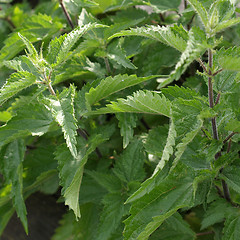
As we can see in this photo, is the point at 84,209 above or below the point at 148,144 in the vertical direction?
below

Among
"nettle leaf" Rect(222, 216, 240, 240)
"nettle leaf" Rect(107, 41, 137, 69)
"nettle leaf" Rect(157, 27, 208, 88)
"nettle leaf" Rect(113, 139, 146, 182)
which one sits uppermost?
"nettle leaf" Rect(157, 27, 208, 88)

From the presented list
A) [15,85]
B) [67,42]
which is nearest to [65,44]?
[67,42]

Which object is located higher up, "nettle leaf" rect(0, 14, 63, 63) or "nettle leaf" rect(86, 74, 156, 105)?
"nettle leaf" rect(0, 14, 63, 63)

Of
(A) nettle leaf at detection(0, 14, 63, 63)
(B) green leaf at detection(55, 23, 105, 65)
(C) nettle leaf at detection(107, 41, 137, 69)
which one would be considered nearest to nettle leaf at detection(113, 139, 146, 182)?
(C) nettle leaf at detection(107, 41, 137, 69)

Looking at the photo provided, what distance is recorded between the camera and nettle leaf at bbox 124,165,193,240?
803mm

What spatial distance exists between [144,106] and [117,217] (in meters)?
0.36

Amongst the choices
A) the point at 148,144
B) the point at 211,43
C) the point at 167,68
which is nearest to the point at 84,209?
the point at 148,144

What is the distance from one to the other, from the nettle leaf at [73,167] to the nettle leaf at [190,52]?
0.33 meters

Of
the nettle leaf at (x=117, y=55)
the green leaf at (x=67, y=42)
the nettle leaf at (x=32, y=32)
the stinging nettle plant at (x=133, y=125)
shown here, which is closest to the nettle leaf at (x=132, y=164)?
the stinging nettle plant at (x=133, y=125)

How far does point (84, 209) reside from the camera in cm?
116

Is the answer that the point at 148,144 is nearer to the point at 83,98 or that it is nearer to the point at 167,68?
the point at 83,98

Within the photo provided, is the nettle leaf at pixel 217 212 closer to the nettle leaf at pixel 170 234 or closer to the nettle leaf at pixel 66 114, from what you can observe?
the nettle leaf at pixel 170 234

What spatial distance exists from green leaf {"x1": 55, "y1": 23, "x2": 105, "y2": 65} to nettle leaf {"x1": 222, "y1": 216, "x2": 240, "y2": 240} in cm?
54

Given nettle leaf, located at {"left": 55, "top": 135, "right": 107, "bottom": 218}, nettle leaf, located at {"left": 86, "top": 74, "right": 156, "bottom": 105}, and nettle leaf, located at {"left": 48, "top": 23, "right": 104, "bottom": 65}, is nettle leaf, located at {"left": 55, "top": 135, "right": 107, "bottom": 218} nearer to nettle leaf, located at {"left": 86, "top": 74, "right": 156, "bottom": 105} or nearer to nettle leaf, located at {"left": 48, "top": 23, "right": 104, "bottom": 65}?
nettle leaf, located at {"left": 86, "top": 74, "right": 156, "bottom": 105}
